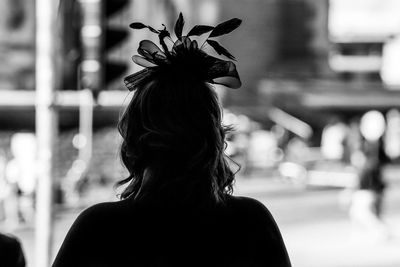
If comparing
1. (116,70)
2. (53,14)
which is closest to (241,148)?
(116,70)

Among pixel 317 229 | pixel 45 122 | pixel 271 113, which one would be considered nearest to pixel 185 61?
pixel 45 122

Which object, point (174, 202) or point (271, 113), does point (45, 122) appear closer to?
point (174, 202)

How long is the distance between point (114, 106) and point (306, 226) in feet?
22.2

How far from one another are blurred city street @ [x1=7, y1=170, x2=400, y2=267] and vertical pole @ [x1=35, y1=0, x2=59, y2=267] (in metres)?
4.27

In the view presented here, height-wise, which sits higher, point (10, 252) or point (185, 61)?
point (185, 61)

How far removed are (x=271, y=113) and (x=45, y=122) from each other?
21.0 meters

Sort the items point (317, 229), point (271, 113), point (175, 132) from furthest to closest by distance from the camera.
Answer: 1. point (271, 113)
2. point (317, 229)
3. point (175, 132)

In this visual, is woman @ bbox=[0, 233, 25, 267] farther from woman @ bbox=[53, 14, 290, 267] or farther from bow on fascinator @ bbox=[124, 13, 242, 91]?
bow on fascinator @ bbox=[124, 13, 242, 91]

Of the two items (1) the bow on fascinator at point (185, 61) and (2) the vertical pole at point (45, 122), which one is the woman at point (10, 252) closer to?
(1) the bow on fascinator at point (185, 61)

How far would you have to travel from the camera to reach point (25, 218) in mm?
11242

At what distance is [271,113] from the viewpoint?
25.0m

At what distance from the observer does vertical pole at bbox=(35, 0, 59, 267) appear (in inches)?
162

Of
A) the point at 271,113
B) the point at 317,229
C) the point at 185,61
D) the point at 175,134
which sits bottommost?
the point at 317,229

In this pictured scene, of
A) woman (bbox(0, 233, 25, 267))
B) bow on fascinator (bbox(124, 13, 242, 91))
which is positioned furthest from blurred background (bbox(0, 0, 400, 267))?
woman (bbox(0, 233, 25, 267))
